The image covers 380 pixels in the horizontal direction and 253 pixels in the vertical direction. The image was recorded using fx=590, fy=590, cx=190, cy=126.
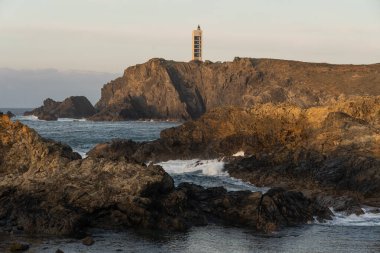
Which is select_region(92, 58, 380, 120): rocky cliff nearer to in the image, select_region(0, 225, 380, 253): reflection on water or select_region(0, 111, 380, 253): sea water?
select_region(0, 111, 380, 253): sea water

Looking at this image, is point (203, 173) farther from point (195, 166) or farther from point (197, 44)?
point (197, 44)

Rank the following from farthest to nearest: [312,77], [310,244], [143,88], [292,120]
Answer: [143,88]
[312,77]
[292,120]
[310,244]

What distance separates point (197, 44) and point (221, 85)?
37462mm

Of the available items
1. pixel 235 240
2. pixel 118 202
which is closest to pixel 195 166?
pixel 118 202

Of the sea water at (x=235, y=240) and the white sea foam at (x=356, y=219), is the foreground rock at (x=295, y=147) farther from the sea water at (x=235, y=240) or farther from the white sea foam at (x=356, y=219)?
the sea water at (x=235, y=240)

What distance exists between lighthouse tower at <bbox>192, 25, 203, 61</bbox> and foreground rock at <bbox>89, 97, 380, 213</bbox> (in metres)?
129

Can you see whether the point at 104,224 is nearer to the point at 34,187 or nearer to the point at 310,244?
the point at 34,187

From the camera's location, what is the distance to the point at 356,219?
30141mm

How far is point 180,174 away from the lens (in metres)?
46.9

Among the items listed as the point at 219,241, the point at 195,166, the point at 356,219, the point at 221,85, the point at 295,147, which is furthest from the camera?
the point at 221,85

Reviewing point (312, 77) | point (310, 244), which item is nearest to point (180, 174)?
point (310, 244)

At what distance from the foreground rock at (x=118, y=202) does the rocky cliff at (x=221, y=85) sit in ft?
348

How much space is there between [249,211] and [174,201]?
3676 millimetres

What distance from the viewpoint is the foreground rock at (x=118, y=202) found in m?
26.6
